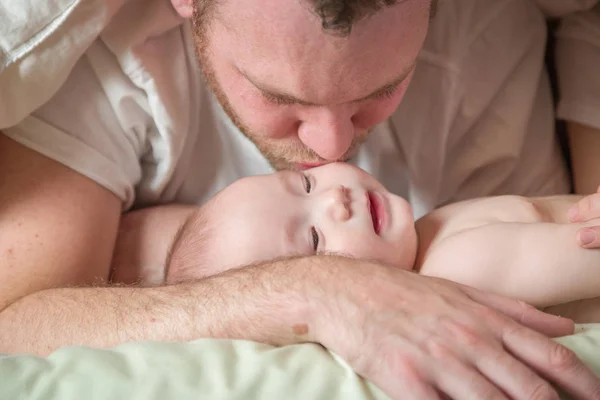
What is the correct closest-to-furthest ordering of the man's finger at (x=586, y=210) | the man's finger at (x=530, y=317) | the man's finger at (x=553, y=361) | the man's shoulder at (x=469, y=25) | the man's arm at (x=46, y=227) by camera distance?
the man's finger at (x=553, y=361)
the man's finger at (x=530, y=317)
the man's finger at (x=586, y=210)
the man's arm at (x=46, y=227)
the man's shoulder at (x=469, y=25)

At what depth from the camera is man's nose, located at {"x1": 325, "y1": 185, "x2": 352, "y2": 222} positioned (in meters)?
0.99

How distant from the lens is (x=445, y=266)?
3.01ft

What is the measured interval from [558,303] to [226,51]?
2.01 ft

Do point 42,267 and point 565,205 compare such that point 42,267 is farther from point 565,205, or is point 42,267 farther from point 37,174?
point 565,205

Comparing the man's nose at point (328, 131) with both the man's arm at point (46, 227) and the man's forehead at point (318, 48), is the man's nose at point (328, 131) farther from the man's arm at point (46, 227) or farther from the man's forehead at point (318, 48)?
the man's arm at point (46, 227)

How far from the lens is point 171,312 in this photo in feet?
2.81

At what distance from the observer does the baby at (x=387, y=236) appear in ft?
2.82

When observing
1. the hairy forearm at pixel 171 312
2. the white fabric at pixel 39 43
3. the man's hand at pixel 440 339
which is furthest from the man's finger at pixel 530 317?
the white fabric at pixel 39 43

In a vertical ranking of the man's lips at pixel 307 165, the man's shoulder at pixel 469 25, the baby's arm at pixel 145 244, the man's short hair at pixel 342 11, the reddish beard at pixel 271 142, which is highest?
the man's short hair at pixel 342 11

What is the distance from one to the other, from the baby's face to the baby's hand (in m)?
0.25

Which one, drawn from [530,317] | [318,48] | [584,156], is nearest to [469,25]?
[584,156]

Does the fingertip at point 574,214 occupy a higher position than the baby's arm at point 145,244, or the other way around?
the fingertip at point 574,214

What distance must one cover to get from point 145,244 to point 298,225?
14.7 inches

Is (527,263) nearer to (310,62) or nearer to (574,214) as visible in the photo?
(574,214)
